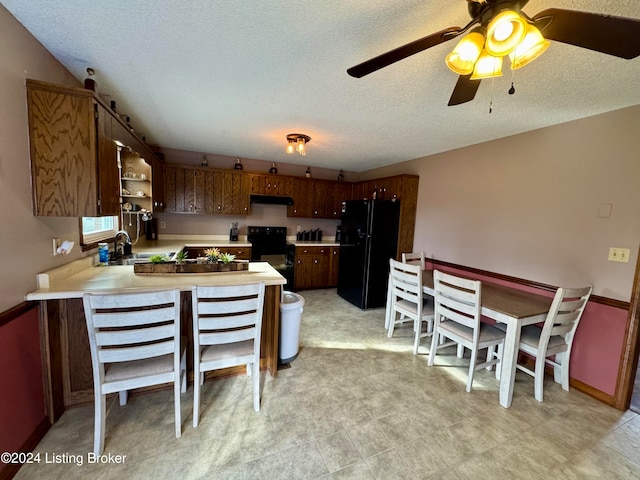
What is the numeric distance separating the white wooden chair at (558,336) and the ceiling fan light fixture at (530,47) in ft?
5.71

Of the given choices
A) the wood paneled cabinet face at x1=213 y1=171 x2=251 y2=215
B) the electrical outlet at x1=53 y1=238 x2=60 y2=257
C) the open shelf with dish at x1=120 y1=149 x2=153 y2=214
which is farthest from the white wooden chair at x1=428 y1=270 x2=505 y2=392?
the wood paneled cabinet face at x1=213 y1=171 x2=251 y2=215

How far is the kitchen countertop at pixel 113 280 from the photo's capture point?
1.69 m

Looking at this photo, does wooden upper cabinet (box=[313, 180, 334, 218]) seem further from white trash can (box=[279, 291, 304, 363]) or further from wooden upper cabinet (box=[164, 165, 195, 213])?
white trash can (box=[279, 291, 304, 363])

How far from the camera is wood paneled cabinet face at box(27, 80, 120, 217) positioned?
1590 millimetres

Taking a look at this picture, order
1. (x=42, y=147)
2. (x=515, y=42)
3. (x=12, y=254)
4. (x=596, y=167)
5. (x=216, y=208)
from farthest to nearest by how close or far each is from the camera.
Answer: (x=216, y=208) < (x=596, y=167) < (x=42, y=147) < (x=12, y=254) < (x=515, y=42)

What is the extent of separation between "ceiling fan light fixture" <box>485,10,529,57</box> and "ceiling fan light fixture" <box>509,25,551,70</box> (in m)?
0.04

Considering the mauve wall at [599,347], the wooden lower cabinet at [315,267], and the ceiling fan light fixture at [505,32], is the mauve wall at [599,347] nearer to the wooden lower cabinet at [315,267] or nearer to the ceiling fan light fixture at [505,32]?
the ceiling fan light fixture at [505,32]

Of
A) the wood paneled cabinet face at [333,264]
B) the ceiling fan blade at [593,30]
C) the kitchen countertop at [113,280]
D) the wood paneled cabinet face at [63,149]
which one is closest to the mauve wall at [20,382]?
the kitchen countertop at [113,280]

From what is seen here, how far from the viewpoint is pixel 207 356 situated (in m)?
1.80

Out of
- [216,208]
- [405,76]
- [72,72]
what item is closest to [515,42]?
[405,76]

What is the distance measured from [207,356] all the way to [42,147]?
1664 millimetres

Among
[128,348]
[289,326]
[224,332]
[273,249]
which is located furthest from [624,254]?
[273,249]

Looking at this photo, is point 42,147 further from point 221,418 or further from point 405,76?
point 405,76

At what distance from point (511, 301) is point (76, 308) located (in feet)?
11.7
